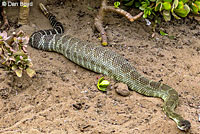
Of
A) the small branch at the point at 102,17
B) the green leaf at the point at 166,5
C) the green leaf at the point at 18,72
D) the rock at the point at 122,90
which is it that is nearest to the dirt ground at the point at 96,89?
the rock at the point at 122,90

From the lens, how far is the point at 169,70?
7098 mm

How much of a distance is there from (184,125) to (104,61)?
2568 millimetres

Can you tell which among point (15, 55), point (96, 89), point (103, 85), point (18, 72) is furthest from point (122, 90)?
point (15, 55)

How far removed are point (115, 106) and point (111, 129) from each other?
0.79 m

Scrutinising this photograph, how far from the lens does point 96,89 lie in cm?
625

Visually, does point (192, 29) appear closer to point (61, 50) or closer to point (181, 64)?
point (181, 64)

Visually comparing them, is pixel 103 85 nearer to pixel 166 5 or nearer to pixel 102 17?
pixel 102 17

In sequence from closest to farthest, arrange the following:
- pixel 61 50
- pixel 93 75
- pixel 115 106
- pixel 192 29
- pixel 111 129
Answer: pixel 111 129
pixel 115 106
pixel 93 75
pixel 61 50
pixel 192 29

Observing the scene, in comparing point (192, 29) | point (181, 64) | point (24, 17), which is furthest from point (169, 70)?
point (24, 17)

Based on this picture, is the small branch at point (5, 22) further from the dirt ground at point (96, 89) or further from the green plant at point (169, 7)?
the green plant at point (169, 7)

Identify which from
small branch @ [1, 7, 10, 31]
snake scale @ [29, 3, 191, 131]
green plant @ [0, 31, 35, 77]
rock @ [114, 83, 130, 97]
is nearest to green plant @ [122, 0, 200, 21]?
snake scale @ [29, 3, 191, 131]

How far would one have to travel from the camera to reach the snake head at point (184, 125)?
198 inches

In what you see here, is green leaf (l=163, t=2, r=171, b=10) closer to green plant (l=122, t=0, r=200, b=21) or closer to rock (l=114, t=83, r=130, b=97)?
green plant (l=122, t=0, r=200, b=21)

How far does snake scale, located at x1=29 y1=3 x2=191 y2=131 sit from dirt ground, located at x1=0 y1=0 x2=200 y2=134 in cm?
16
